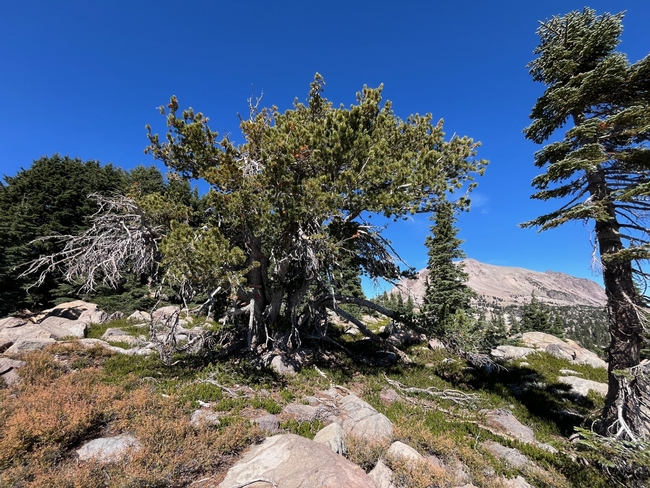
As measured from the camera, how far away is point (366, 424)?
259 inches

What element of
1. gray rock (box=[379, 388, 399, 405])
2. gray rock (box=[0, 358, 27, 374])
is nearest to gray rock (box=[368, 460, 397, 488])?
gray rock (box=[379, 388, 399, 405])

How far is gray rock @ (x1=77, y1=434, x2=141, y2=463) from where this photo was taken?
4.52 m

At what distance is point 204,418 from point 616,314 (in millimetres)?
10792

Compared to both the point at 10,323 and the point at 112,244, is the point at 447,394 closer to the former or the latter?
the point at 112,244

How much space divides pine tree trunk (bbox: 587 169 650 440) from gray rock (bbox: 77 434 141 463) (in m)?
10.3

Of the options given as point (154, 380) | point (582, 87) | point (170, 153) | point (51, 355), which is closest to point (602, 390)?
point (582, 87)

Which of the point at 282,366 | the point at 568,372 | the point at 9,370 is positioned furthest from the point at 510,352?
the point at 9,370

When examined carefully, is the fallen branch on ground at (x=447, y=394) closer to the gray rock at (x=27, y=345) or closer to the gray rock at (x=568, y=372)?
the gray rock at (x=568, y=372)

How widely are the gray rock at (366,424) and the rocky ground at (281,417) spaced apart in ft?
0.15

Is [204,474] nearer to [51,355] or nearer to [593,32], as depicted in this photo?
[51,355]

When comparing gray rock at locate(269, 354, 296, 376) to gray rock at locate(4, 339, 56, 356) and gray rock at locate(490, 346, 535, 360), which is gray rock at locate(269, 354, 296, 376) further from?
gray rock at locate(490, 346, 535, 360)

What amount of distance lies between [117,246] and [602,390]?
2008cm

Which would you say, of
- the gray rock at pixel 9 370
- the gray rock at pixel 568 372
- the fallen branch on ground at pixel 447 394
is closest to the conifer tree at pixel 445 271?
the gray rock at pixel 568 372

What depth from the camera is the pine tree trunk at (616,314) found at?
6.71 meters
